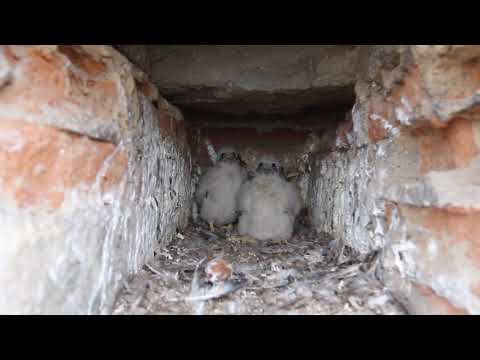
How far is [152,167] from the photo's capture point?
2086 millimetres

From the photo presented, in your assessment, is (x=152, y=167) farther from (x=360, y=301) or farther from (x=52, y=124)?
(x=360, y=301)

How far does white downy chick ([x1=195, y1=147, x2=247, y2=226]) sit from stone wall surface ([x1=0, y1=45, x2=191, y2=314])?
139cm

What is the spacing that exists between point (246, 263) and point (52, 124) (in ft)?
4.84

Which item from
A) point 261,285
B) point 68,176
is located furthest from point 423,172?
point 68,176

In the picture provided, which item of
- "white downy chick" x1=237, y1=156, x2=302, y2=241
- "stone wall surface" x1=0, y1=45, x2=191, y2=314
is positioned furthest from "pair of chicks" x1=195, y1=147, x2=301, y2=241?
"stone wall surface" x1=0, y1=45, x2=191, y2=314

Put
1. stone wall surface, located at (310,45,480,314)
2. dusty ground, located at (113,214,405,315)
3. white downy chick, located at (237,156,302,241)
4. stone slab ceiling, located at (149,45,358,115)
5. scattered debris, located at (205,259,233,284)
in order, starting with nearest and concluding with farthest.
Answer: stone wall surface, located at (310,45,480,314)
dusty ground, located at (113,214,405,315)
scattered debris, located at (205,259,233,284)
stone slab ceiling, located at (149,45,358,115)
white downy chick, located at (237,156,302,241)

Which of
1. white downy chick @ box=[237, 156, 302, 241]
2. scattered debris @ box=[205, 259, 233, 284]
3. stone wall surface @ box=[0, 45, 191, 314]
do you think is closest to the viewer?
stone wall surface @ box=[0, 45, 191, 314]

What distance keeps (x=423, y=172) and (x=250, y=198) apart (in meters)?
1.73

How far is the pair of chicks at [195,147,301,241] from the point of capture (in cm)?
285

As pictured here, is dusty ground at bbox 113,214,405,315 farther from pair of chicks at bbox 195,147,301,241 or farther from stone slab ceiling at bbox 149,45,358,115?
stone slab ceiling at bbox 149,45,358,115

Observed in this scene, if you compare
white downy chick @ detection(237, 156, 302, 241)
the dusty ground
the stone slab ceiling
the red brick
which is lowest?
the dusty ground

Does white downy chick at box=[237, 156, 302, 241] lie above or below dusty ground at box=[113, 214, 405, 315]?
above

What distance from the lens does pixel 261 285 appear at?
5.96ft

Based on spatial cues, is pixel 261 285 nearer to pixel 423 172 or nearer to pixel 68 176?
pixel 423 172
